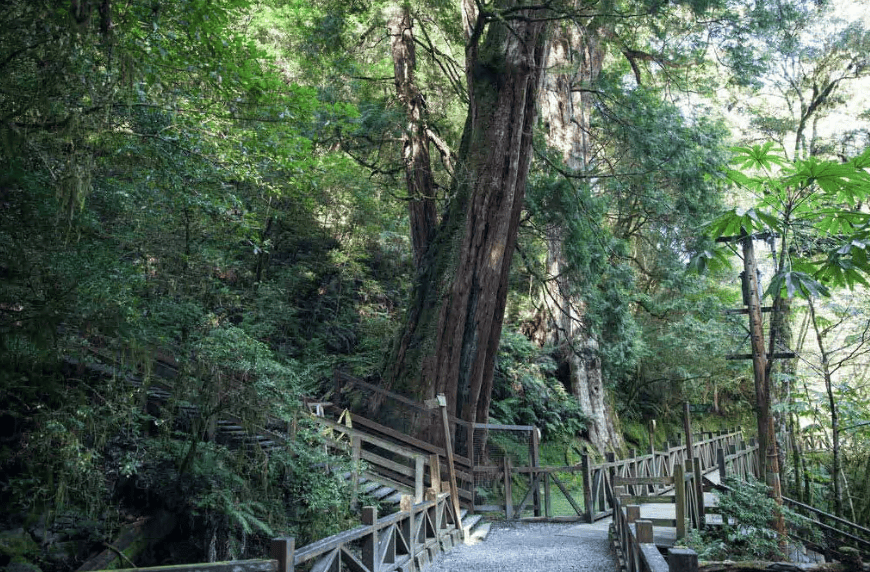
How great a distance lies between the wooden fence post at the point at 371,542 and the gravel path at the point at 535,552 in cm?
208

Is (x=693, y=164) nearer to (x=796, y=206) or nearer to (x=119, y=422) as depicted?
(x=796, y=206)

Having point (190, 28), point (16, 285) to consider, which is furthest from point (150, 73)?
point (16, 285)

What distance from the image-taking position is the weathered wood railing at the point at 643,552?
12.2 ft

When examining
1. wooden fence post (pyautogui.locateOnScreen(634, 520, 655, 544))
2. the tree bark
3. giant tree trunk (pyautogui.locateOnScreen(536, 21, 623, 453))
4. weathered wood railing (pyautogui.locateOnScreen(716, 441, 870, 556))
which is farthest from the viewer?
giant tree trunk (pyautogui.locateOnScreen(536, 21, 623, 453))

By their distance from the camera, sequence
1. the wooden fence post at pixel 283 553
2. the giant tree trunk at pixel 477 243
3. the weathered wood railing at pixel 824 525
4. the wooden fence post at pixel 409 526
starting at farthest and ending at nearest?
the giant tree trunk at pixel 477 243 → the weathered wood railing at pixel 824 525 → the wooden fence post at pixel 409 526 → the wooden fence post at pixel 283 553

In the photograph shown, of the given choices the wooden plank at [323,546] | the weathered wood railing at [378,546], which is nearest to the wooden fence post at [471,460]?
the weathered wood railing at [378,546]

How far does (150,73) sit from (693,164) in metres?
13.2

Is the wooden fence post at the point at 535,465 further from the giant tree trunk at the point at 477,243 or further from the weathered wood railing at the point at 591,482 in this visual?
the giant tree trunk at the point at 477,243

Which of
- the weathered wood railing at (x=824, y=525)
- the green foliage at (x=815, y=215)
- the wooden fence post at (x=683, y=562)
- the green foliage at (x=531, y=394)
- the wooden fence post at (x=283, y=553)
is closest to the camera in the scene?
the wooden fence post at (x=683, y=562)

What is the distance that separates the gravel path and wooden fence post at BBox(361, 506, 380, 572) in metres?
2.08

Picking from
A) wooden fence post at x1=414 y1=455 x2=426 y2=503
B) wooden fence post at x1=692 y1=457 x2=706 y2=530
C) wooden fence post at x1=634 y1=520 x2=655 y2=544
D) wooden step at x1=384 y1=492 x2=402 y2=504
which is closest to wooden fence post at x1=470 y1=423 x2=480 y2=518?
wooden step at x1=384 y1=492 x2=402 y2=504

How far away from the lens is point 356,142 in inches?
643

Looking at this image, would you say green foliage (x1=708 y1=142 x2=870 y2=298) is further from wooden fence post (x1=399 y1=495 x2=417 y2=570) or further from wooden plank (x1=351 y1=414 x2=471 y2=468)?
wooden plank (x1=351 y1=414 x2=471 y2=468)

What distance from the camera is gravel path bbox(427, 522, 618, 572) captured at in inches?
332
